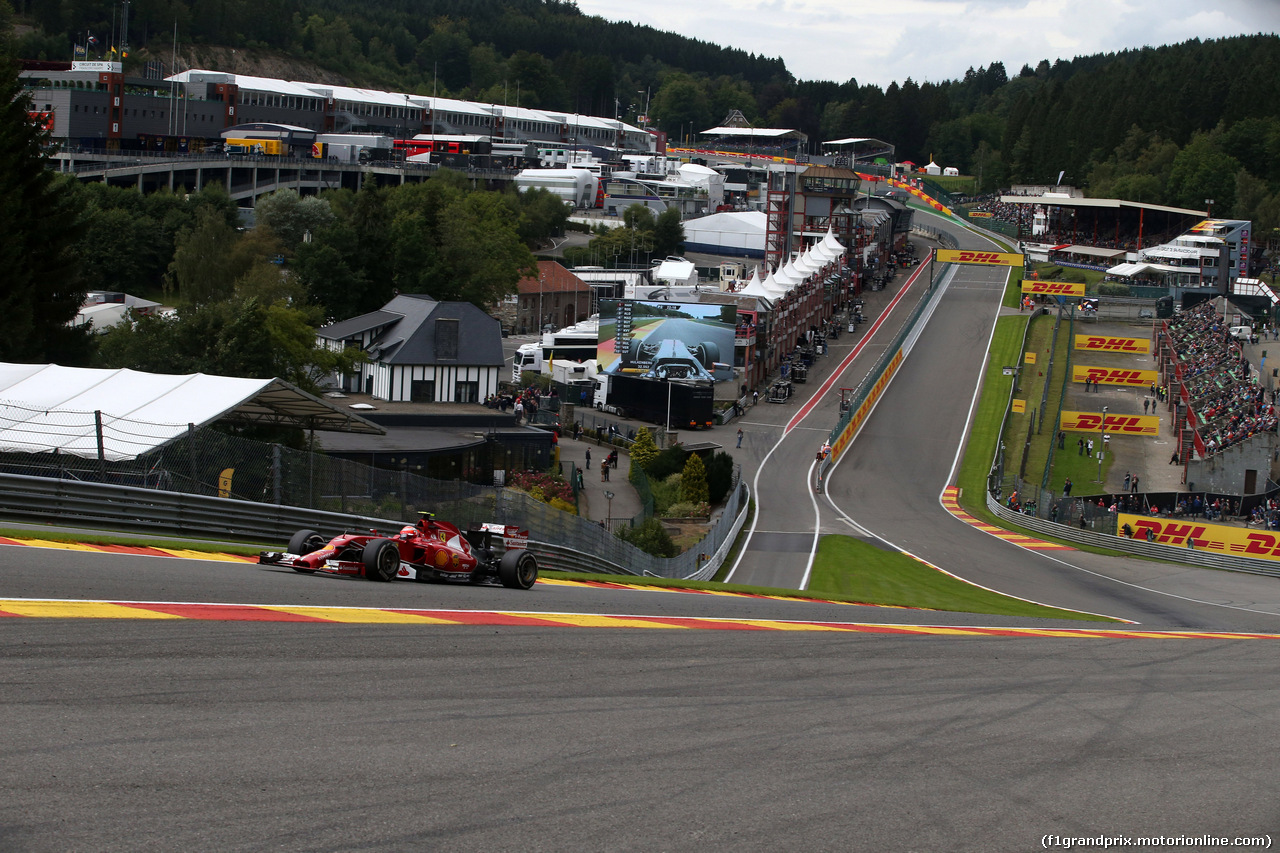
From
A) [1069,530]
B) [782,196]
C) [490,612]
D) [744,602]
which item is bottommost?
[1069,530]

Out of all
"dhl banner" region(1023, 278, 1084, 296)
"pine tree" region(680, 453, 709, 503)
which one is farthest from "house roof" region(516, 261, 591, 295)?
"pine tree" region(680, 453, 709, 503)

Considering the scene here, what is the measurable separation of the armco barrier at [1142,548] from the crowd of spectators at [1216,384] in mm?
8891

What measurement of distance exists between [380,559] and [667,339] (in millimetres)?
49953

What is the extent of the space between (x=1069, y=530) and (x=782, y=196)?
6411cm

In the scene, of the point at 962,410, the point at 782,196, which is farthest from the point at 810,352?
the point at 782,196

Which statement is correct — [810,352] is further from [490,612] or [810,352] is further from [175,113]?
[175,113]

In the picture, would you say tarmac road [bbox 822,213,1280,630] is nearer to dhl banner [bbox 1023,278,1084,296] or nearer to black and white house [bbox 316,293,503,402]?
black and white house [bbox 316,293,503,402]

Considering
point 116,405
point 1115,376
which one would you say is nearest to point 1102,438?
point 1115,376

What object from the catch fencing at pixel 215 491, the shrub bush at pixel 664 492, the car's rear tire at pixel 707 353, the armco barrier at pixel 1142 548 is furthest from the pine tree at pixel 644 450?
the catch fencing at pixel 215 491

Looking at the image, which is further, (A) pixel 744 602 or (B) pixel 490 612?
(A) pixel 744 602

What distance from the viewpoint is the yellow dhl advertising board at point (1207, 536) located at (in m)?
41.1

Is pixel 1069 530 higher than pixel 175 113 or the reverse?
the reverse

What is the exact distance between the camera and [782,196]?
104 meters

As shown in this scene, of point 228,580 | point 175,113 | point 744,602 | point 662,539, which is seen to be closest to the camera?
point 228,580
